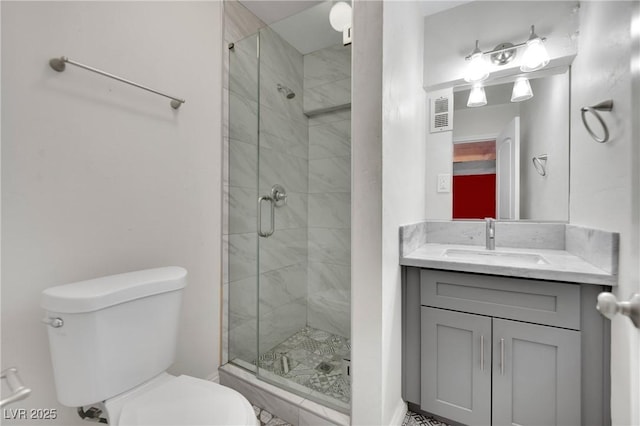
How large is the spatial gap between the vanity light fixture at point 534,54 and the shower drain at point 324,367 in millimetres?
2109

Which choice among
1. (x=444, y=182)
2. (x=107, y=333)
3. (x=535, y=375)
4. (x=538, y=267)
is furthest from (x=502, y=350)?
(x=107, y=333)

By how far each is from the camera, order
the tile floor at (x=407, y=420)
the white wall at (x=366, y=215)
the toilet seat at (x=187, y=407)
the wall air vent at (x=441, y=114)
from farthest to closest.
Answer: the wall air vent at (x=441, y=114), the tile floor at (x=407, y=420), the white wall at (x=366, y=215), the toilet seat at (x=187, y=407)

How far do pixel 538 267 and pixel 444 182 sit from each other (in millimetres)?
881

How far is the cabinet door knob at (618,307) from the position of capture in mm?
498

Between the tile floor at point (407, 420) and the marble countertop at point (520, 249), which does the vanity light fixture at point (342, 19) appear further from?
the tile floor at point (407, 420)

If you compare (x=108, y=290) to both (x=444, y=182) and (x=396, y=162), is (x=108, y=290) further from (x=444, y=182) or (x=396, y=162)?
(x=444, y=182)

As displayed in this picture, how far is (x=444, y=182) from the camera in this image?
73.4 inches

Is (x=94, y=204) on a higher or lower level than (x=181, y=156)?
lower

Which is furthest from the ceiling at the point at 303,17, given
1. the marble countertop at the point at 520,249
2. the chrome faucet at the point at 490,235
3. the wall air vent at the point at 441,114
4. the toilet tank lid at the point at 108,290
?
the toilet tank lid at the point at 108,290

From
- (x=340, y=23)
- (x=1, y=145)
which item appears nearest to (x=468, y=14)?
(x=340, y=23)

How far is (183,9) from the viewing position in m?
1.42

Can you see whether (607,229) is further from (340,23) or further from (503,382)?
(340,23)

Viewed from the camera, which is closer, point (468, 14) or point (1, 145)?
point (1, 145)

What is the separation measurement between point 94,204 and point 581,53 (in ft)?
8.00
